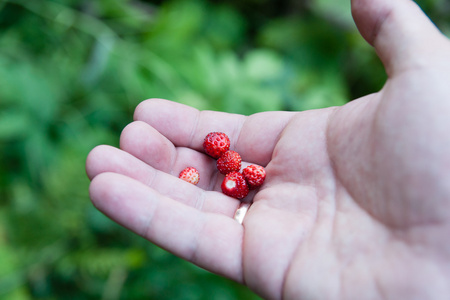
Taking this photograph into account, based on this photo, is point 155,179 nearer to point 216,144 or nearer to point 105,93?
point 216,144

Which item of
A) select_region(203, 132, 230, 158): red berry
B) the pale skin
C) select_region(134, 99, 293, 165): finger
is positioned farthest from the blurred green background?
the pale skin

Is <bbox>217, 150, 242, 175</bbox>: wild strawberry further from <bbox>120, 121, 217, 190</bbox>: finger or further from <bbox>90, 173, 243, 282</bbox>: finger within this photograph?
<bbox>90, 173, 243, 282</bbox>: finger

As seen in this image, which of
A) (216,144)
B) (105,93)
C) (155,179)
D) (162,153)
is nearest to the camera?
(155,179)

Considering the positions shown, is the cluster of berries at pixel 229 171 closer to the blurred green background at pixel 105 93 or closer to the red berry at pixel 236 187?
the red berry at pixel 236 187

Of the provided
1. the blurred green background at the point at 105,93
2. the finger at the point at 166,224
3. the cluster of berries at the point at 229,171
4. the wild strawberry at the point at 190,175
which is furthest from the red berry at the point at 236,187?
the blurred green background at the point at 105,93

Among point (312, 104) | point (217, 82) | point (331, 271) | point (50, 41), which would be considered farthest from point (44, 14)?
point (331, 271)

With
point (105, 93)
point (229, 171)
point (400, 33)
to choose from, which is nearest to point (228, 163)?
point (229, 171)

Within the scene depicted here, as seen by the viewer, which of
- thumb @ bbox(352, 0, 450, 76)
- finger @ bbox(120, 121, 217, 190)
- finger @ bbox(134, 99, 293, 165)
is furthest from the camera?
finger @ bbox(134, 99, 293, 165)
